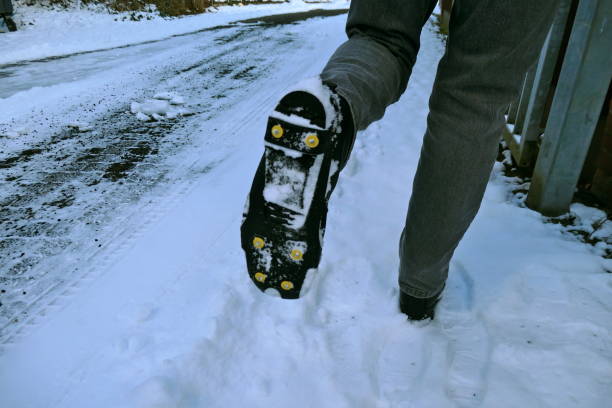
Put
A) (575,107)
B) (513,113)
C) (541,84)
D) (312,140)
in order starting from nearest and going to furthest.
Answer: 1. (312,140)
2. (575,107)
3. (541,84)
4. (513,113)

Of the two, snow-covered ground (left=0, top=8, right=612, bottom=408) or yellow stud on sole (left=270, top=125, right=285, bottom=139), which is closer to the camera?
yellow stud on sole (left=270, top=125, right=285, bottom=139)

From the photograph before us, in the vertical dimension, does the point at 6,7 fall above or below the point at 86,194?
above

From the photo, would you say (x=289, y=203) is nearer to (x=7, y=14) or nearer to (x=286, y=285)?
(x=286, y=285)

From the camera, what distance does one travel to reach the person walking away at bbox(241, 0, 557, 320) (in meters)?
0.79

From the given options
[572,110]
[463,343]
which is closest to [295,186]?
[463,343]

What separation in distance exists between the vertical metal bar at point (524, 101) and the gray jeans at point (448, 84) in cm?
157

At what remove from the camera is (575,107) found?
1.62 m

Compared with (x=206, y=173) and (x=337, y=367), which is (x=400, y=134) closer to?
(x=206, y=173)

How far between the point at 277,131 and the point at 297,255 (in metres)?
0.27

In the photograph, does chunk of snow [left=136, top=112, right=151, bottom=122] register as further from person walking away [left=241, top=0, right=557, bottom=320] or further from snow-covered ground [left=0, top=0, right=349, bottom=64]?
snow-covered ground [left=0, top=0, right=349, bottom=64]

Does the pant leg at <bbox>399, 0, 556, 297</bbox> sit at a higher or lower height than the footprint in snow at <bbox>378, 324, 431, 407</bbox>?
higher

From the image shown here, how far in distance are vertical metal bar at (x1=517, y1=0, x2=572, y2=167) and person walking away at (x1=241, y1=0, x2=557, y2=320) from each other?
1257 millimetres

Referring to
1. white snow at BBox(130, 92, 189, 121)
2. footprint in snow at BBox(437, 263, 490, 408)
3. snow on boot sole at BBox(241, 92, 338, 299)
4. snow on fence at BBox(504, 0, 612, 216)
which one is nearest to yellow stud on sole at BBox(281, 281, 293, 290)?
snow on boot sole at BBox(241, 92, 338, 299)

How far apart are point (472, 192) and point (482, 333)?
540 mm
